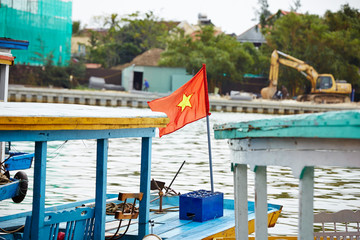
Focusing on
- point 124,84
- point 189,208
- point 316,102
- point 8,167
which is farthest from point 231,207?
point 124,84

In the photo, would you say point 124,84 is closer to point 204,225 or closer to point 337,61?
point 337,61

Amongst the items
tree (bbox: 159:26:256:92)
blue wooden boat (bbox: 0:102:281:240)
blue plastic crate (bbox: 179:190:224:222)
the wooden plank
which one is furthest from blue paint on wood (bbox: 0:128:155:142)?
tree (bbox: 159:26:256:92)

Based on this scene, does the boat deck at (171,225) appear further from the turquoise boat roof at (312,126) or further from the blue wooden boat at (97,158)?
the turquoise boat roof at (312,126)

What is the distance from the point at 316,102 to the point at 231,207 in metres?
43.6

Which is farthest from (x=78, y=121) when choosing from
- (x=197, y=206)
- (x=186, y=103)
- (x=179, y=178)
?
(x=179, y=178)

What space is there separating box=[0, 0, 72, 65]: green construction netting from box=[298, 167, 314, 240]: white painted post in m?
44.2

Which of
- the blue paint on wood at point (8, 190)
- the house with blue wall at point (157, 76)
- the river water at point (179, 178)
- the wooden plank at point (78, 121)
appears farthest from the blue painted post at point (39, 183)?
the house with blue wall at point (157, 76)

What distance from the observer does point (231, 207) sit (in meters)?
8.68

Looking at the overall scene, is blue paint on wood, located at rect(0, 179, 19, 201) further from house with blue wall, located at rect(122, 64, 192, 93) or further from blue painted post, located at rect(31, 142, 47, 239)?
house with blue wall, located at rect(122, 64, 192, 93)

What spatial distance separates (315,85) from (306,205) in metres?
49.2

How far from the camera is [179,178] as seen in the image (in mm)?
16516

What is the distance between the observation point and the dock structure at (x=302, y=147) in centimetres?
310

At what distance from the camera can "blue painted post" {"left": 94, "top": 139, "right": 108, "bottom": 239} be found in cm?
567

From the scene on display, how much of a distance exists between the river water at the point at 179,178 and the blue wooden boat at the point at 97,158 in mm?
2861
